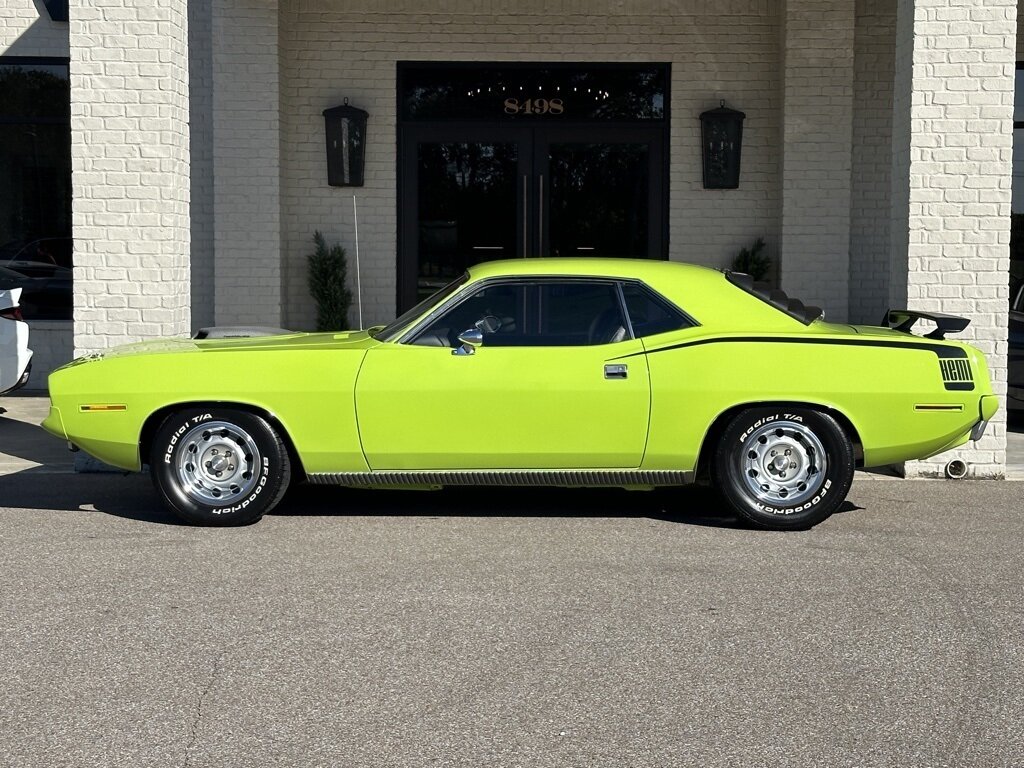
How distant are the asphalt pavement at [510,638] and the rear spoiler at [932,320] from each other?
1039 millimetres

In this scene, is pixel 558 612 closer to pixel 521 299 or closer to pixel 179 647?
pixel 179 647

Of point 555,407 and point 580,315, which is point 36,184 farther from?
point 555,407

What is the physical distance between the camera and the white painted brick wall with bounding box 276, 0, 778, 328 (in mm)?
14992

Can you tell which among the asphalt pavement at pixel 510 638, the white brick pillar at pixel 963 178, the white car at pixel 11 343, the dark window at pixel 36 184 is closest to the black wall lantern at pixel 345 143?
the dark window at pixel 36 184

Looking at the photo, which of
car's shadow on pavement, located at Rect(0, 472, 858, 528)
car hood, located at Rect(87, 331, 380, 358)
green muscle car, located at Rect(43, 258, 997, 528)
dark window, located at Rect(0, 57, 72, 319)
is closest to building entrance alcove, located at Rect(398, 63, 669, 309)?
dark window, located at Rect(0, 57, 72, 319)

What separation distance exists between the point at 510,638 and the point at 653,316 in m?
2.85

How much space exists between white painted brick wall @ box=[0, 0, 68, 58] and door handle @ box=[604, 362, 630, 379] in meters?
9.30

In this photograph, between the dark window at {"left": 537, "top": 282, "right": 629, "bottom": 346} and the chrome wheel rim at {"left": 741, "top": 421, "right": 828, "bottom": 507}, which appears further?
the dark window at {"left": 537, "top": 282, "right": 629, "bottom": 346}

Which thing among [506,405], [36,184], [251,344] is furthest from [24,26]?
[506,405]

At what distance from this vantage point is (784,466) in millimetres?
7930

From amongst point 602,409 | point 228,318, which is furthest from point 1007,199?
point 228,318

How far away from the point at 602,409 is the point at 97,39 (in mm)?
4792

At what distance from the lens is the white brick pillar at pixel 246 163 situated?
48.0 feet

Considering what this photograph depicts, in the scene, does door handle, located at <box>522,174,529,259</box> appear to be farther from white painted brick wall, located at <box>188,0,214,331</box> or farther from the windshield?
the windshield
